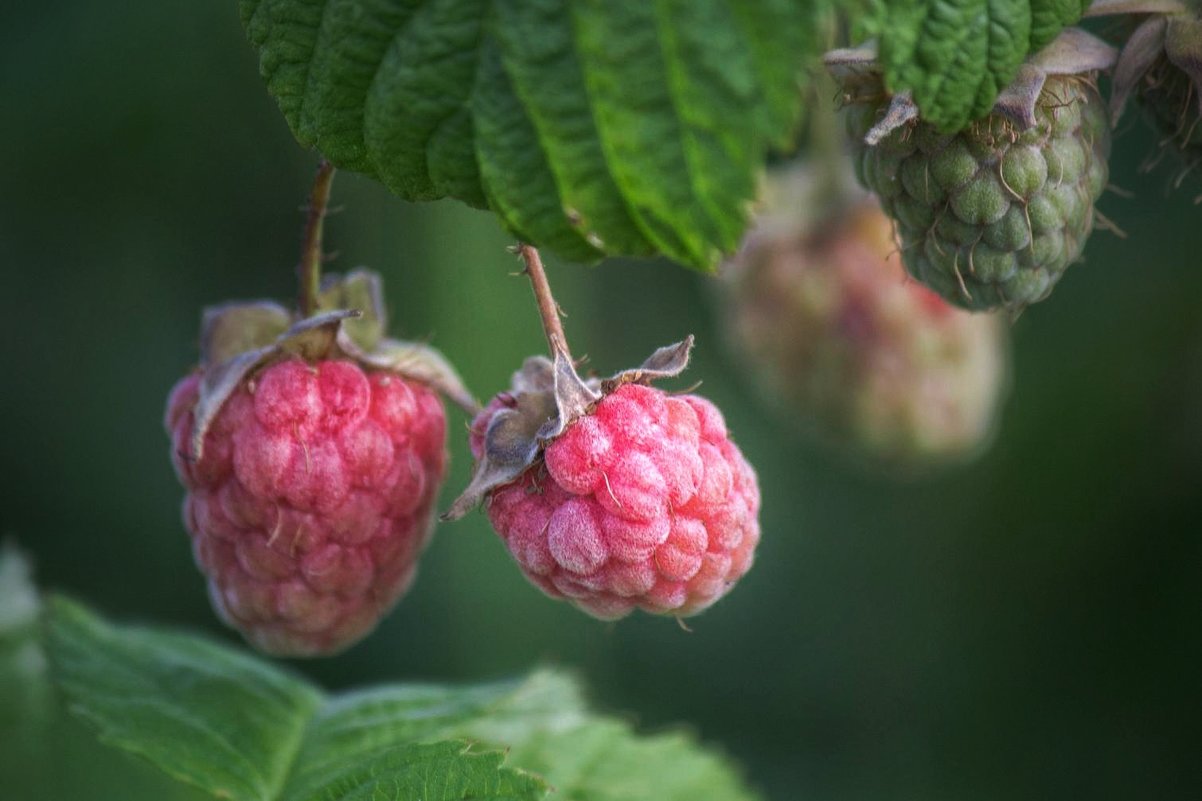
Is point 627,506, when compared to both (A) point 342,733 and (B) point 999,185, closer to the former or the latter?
(B) point 999,185

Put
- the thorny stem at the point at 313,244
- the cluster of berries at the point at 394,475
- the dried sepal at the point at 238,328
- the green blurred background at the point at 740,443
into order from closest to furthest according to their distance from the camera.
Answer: the cluster of berries at the point at 394,475 < the thorny stem at the point at 313,244 < the dried sepal at the point at 238,328 < the green blurred background at the point at 740,443

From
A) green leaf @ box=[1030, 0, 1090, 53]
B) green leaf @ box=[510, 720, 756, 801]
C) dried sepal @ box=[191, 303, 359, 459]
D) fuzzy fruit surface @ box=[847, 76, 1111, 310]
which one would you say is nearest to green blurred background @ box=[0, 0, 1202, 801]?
green leaf @ box=[510, 720, 756, 801]

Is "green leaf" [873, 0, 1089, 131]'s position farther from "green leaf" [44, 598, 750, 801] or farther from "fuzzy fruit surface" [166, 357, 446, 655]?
"green leaf" [44, 598, 750, 801]

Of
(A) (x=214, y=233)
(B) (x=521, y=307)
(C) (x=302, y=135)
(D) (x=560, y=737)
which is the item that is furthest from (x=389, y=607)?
(A) (x=214, y=233)

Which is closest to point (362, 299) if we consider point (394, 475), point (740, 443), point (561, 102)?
point (394, 475)

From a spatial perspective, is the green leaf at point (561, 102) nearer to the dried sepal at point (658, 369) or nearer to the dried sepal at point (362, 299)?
the dried sepal at point (658, 369)

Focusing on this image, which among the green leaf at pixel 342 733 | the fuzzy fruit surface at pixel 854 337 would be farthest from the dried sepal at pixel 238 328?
the fuzzy fruit surface at pixel 854 337
